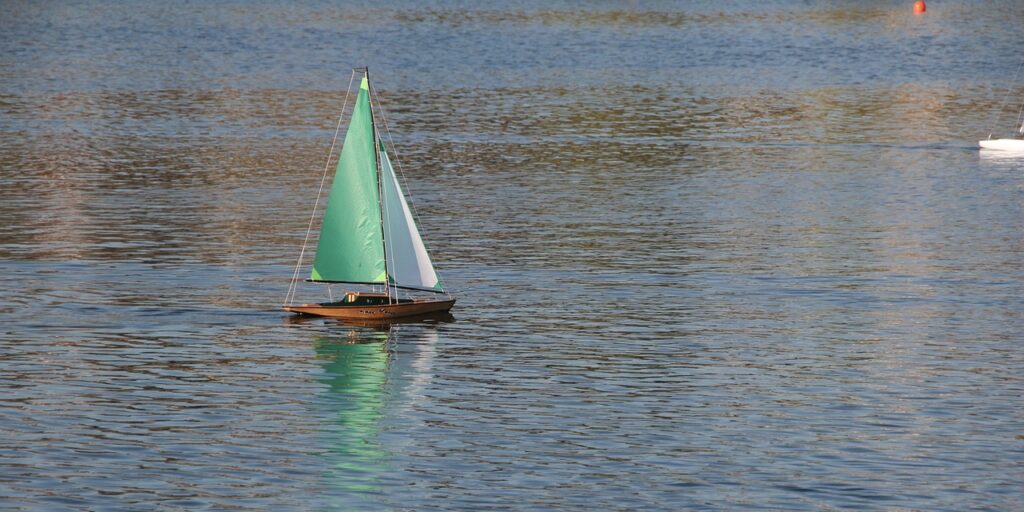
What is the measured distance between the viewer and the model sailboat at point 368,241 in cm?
5550

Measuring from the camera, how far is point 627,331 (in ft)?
180

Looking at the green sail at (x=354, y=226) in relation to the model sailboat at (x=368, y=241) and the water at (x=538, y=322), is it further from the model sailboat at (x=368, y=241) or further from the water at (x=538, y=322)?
the water at (x=538, y=322)

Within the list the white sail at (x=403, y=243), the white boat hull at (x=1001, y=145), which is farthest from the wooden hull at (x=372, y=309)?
the white boat hull at (x=1001, y=145)

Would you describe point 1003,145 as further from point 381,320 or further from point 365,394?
point 365,394

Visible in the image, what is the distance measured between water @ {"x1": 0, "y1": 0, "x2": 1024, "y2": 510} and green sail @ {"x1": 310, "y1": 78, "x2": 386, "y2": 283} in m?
2.23

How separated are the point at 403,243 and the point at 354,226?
1746 millimetres

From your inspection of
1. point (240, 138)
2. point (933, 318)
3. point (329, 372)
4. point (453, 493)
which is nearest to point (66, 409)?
point (329, 372)

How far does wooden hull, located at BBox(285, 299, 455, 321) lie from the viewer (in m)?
54.9

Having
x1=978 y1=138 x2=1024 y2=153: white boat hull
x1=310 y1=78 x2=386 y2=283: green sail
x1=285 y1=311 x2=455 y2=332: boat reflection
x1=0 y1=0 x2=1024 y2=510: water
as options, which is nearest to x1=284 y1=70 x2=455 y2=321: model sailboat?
x1=310 y1=78 x2=386 y2=283: green sail

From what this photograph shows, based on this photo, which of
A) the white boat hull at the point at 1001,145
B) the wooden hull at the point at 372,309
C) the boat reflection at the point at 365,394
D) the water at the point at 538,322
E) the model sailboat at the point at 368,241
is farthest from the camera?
the white boat hull at the point at 1001,145

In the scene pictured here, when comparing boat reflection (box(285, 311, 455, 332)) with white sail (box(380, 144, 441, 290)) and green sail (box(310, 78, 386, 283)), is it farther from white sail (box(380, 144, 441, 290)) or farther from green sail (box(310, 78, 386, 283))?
green sail (box(310, 78, 386, 283))

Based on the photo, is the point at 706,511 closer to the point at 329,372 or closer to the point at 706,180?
the point at 329,372

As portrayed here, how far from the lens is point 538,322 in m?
56.2

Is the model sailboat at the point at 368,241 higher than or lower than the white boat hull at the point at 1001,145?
lower
